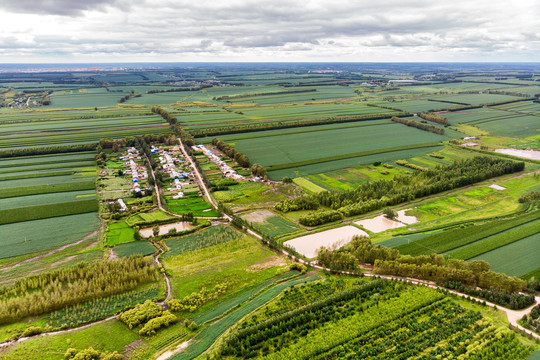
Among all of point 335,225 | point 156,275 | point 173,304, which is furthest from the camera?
point 335,225

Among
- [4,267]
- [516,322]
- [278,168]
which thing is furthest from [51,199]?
[516,322]

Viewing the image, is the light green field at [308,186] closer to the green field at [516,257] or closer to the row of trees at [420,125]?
the green field at [516,257]

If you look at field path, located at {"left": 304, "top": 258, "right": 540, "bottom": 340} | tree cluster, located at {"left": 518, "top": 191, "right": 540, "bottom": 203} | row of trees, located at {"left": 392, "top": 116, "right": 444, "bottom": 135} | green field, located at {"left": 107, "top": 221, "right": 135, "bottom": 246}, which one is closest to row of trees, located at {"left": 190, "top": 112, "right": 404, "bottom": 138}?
row of trees, located at {"left": 392, "top": 116, "right": 444, "bottom": 135}

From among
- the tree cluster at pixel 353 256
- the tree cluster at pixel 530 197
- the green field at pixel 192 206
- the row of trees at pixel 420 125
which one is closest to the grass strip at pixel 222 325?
the tree cluster at pixel 353 256

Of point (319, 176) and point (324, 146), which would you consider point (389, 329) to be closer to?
point (319, 176)

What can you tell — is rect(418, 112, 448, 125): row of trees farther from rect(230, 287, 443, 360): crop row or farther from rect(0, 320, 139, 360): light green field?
rect(0, 320, 139, 360): light green field

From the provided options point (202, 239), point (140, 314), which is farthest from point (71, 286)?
point (202, 239)
